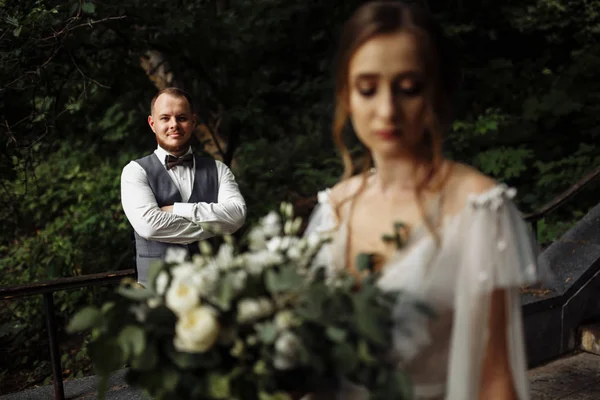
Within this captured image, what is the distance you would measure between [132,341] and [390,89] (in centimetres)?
77

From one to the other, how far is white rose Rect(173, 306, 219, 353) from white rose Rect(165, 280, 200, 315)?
0.01m

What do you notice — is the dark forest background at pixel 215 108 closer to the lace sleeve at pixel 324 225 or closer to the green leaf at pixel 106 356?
the lace sleeve at pixel 324 225

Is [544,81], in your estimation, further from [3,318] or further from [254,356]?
[254,356]

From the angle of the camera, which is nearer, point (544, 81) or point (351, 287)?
point (351, 287)

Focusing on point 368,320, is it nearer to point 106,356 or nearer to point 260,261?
point 260,261

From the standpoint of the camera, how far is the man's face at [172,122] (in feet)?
Result: 10.9

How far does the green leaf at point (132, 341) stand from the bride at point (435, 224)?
516 millimetres

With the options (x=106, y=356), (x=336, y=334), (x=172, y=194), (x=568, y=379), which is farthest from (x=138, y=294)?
(x=568, y=379)

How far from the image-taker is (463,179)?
4.46 feet

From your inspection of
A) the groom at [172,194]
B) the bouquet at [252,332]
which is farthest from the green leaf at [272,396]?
the groom at [172,194]

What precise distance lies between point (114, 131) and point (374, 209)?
17.1 ft

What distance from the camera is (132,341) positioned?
1.21 meters

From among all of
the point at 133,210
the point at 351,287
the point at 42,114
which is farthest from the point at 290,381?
the point at 42,114

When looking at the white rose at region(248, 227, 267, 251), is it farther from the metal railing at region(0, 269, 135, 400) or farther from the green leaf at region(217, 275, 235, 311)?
the metal railing at region(0, 269, 135, 400)
